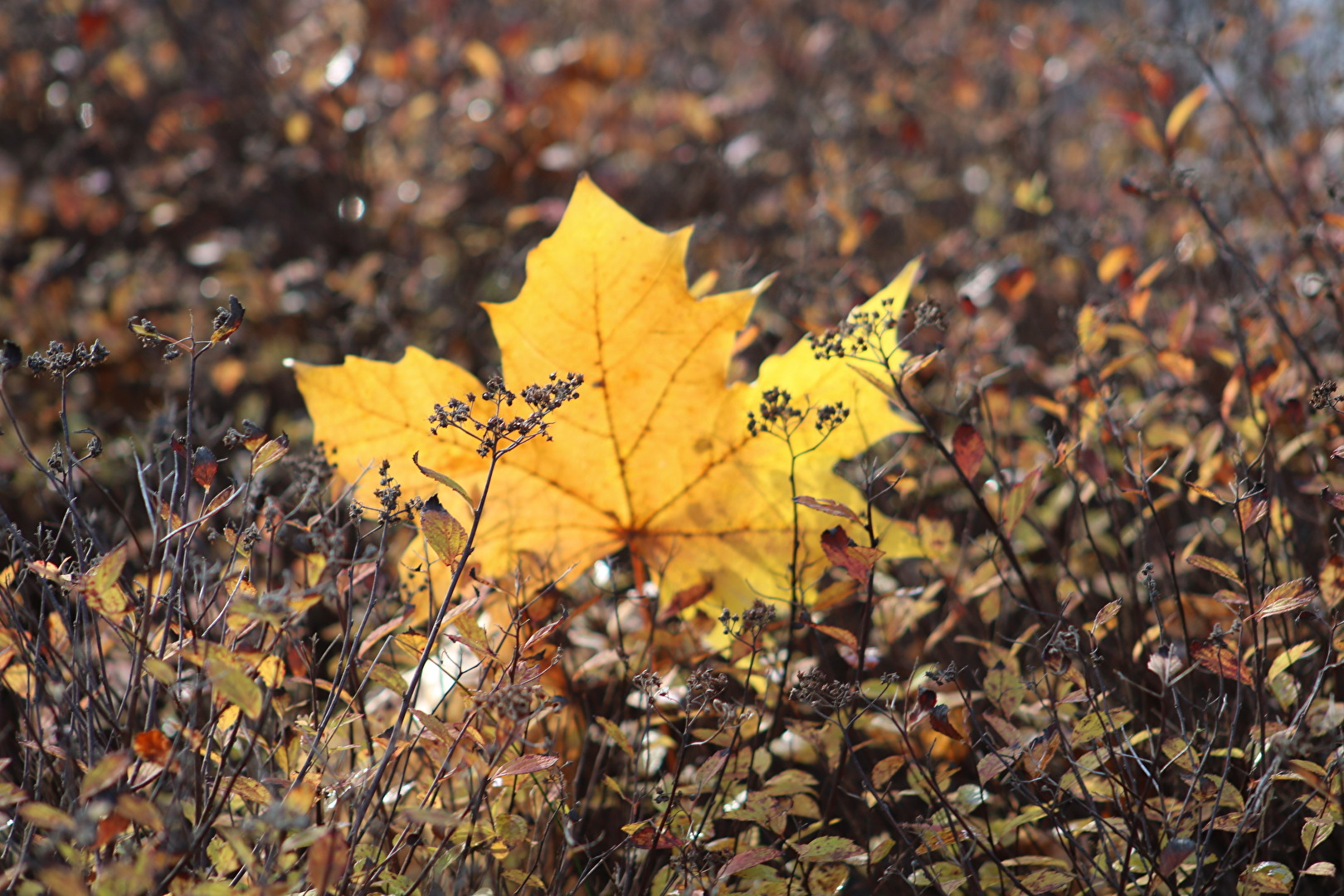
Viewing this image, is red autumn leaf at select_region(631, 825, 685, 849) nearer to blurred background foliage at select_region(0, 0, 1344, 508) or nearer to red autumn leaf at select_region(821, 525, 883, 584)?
red autumn leaf at select_region(821, 525, 883, 584)

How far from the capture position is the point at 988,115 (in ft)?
10.9

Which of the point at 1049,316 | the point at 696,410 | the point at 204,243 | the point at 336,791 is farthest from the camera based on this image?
the point at 204,243

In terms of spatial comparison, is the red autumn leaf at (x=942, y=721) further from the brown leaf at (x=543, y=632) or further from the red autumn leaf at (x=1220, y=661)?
the brown leaf at (x=543, y=632)

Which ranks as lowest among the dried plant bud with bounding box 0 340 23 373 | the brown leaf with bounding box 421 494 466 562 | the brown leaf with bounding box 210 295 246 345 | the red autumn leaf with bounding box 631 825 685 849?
the red autumn leaf with bounding box 631 825 685 849

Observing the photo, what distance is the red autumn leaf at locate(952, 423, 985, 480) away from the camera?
119 cm

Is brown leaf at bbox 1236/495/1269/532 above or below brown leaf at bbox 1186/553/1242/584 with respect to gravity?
above

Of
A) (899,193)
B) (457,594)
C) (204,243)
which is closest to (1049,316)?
(899,193)

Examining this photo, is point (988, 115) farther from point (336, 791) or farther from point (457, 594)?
point (336, 791)

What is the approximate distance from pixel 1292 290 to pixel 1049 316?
762 mm

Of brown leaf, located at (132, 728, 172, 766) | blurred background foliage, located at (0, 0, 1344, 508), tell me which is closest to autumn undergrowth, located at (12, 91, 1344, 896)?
brown leaf, located at (132, 728, 172, 766)

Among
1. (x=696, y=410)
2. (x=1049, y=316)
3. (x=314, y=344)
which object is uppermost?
(x=314, y=344)

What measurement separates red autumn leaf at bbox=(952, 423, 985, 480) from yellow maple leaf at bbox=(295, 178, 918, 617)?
123 millimetres

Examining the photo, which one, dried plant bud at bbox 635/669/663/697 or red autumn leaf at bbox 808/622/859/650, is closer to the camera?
dried plant bud at bbox 635/669/663/697

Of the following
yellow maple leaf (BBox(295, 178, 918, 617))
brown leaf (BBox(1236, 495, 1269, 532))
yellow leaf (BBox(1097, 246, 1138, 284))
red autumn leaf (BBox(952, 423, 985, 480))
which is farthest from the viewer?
yellow leaf (BBox(1097, 246, 1138, 284))
